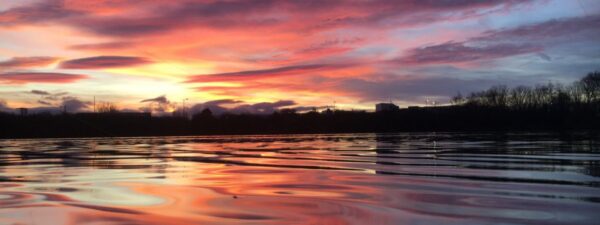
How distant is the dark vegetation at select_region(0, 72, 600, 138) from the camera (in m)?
120

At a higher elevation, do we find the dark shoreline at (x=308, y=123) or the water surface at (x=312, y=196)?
the dark shoreline at (x=308, y=123)

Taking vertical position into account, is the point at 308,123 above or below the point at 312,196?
above

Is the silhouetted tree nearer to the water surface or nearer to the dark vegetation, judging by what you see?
the dark vegetation

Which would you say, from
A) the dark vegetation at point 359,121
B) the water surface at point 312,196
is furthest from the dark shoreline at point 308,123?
the water surface at point 312,196

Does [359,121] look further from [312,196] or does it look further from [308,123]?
[312,196]

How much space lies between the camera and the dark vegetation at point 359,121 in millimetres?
120125

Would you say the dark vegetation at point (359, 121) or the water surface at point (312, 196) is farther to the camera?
the dark vegetation at point (359, 121)

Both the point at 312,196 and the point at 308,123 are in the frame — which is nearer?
the point at 312,196

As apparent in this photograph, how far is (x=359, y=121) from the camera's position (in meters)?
131

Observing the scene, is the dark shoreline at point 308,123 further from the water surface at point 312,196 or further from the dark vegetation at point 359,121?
the water surface at point 312,196

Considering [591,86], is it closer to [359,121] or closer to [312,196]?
[359,121]

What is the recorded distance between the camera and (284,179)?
39.7ft

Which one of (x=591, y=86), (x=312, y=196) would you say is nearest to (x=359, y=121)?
(x=591, y=86)

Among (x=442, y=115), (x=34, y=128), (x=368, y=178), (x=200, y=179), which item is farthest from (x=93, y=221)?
(x=442, y=115)
